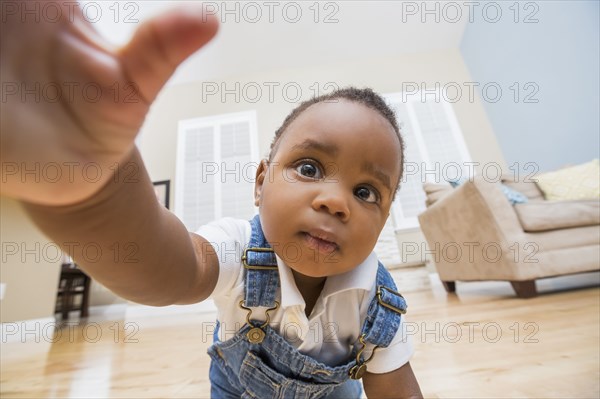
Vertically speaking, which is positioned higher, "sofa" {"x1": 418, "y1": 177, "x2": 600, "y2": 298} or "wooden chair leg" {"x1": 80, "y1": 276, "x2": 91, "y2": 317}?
"sofa" {"x1": 418, "y1": 177, "x2": 600, "y2": 298}

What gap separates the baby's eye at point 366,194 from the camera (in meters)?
0.45

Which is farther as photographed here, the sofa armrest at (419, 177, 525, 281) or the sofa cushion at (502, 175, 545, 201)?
the sofa cushion at (502, 175, 545, 201)

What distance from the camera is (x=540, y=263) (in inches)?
59.7

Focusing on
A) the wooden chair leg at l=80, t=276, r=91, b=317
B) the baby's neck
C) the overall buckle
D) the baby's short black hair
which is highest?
the baby's short black hair

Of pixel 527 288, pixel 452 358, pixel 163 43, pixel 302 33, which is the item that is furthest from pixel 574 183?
pixel 302 33

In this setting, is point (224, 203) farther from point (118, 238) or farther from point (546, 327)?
point (118, 238)

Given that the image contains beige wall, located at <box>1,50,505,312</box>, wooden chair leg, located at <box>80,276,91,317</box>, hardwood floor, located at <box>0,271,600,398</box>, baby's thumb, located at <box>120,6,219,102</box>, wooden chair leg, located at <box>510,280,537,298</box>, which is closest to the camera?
baby's thumb, located at <box>120,6,219,102</box>

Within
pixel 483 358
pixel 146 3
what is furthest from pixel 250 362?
pixel 146 3

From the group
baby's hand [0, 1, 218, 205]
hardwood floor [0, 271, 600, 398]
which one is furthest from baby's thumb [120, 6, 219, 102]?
hardwood floor [0, 271, 600, 398]

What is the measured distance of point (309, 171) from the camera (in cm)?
45

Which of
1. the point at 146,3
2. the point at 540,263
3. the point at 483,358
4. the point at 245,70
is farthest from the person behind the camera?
the point at 245,70

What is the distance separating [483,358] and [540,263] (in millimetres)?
950

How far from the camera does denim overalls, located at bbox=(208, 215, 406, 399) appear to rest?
1.56 ft

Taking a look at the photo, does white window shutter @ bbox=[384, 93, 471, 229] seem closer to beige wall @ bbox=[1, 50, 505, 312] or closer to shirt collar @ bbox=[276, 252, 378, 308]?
beige wall @ bbox=[1, 50, 505, 312]
